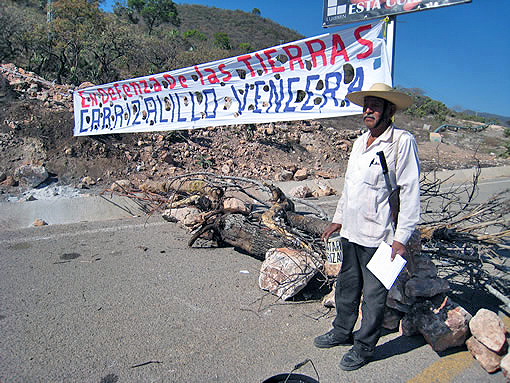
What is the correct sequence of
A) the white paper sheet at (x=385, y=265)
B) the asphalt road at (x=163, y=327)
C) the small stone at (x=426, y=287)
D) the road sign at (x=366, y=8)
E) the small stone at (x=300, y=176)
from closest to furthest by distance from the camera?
1. the white paper sheet at (x=385, y=265)
2. the asphalt road at (x=163, y=327)
3. the small stone at (x=426, y=287)
4. the road sign at (x=366, y=8)
5. the small stone at (x=300, y=176)

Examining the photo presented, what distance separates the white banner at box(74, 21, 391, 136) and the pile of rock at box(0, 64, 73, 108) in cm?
499

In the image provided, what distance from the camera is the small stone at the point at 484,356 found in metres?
2.83

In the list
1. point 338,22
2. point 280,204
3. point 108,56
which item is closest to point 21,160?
point 280,204

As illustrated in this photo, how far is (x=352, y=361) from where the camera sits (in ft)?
9.29

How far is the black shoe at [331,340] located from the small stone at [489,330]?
0.89 m

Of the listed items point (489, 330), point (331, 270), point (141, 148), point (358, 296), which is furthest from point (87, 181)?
point (489, 330)

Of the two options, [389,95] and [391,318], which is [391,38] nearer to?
[389,95]

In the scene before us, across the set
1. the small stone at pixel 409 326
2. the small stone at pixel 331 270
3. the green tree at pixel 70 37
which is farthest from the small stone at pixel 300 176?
the green tree at pixel 70 37

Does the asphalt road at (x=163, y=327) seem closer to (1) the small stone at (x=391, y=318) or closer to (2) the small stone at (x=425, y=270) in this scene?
(1) the small stone at (x=391, y=318)

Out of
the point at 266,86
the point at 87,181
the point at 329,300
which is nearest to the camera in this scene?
the point at 329,300

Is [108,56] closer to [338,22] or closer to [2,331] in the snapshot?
[338,22]

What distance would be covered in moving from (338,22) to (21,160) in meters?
7.00

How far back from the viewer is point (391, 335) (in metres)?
3.32

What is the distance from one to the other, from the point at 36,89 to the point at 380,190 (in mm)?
11976
